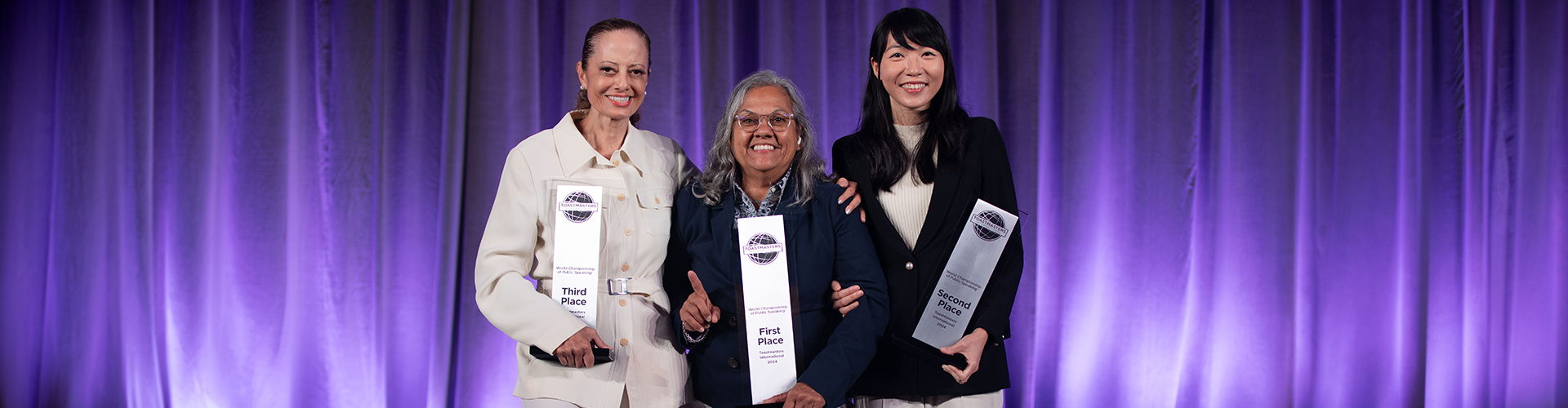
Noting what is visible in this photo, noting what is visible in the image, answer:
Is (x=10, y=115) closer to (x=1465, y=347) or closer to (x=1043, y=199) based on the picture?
(x=1043, y=199)

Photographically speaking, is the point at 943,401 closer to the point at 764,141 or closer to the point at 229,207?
the point at 764,141

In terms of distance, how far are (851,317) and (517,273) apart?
740 mm

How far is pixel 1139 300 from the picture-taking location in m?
2.87

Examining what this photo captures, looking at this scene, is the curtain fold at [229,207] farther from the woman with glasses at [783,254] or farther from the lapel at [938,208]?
the lapel at [938,208]

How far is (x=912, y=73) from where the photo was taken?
158 centimetres

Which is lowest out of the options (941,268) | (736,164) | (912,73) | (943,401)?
(943,401)

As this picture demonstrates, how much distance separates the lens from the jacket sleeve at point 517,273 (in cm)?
149

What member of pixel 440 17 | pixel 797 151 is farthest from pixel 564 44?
pixel 797 151

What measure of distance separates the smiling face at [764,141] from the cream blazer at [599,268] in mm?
252

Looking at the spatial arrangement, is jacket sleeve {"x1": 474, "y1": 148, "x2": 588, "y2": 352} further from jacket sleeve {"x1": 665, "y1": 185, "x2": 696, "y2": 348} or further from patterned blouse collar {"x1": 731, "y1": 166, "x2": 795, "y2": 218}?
patterned blouse collar {"x1": 731, "y1": 166, "x2": 795, "y2": 218}

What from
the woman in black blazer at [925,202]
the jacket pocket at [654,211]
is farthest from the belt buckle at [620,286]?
the woman in black blazer at [925,202]

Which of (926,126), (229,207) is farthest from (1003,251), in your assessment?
(229,207)

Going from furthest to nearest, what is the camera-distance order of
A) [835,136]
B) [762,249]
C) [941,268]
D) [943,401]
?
[835,136]
[943,401]
[941,268]
[762,249]

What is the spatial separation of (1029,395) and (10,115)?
4106 millimetres
